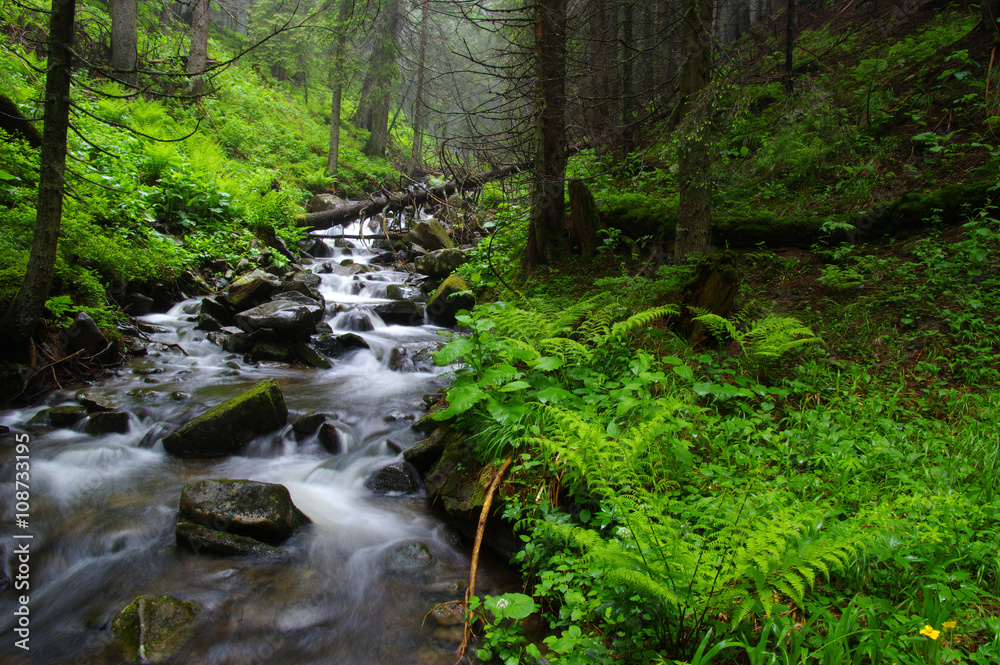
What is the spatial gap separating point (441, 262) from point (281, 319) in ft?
15.6

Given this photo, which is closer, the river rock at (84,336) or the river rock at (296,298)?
the river rock at (84,336)

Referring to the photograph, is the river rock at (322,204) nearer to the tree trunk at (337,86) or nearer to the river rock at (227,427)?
the tree trunk at (337,86)

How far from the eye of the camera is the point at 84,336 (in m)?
6.38

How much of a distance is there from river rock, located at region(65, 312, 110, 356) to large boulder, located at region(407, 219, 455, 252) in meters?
8.14

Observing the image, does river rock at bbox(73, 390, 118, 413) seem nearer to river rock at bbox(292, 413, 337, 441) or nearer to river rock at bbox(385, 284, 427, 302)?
river rock at bbox(292, 413, 337, 441)

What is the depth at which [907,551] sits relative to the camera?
229 centimetres

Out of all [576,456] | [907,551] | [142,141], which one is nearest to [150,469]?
[576,456]

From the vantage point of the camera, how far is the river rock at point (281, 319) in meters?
8.07

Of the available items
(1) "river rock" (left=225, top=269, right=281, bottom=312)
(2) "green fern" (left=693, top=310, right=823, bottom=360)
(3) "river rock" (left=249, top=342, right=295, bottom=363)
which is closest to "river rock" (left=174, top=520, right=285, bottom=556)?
Result: (2) "green fern" (left=693, top=310, right=823, bottom=360)

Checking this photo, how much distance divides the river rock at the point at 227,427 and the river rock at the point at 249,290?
13.0 feet

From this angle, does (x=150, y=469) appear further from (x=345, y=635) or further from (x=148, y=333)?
(x=148, y=333)

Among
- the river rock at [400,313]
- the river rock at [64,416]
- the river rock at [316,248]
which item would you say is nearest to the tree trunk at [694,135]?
the river rock at [400,313]

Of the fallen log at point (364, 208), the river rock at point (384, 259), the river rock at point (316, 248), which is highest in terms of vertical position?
the fallen log at point (364, 208)

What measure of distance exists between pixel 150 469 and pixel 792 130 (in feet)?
33.7
